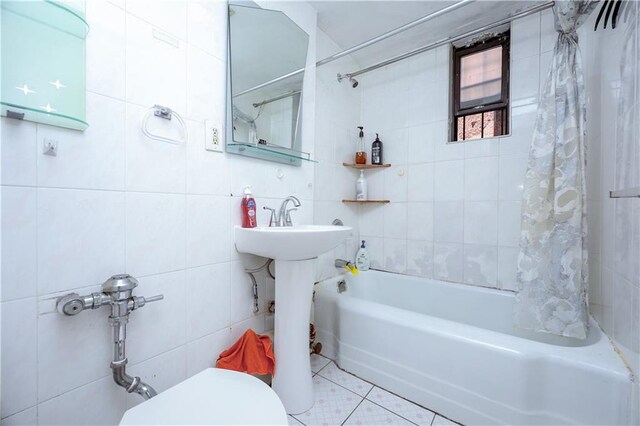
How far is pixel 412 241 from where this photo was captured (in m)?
2.00

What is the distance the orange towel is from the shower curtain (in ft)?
4.14

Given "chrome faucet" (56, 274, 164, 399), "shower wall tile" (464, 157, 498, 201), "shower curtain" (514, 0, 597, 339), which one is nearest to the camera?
"chrome faucet" (56, 274, 164, 399)

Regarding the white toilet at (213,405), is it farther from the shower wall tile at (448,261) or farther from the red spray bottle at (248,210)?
the shower wall tile at (448,261)

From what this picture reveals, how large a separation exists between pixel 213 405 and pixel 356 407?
775 millimetres

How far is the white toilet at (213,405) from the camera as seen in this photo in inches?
27.7

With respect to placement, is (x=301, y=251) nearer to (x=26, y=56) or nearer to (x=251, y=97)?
(x=251, y=97)

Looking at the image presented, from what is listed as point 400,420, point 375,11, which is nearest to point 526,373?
point 400,420

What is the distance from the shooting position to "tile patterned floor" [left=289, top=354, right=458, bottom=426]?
1.14 metres

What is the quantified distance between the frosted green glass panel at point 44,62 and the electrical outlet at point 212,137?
411 millimetres

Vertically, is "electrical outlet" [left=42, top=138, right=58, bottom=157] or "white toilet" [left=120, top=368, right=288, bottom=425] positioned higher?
"electrical outlet" [left=42, top=138, right=58, bottom=157]

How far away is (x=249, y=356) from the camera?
1.18 metres

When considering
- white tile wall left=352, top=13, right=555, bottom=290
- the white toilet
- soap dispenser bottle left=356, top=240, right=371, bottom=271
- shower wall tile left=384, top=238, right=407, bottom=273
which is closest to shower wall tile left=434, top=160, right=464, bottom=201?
white tile wall left=352, top=13, right=555, bottom=290

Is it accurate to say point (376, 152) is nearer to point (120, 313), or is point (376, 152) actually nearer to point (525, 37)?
point (525, 37)

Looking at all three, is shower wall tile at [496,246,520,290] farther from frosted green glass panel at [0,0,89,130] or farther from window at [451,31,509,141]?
frosted green glass panel at [0,0,89,130]
